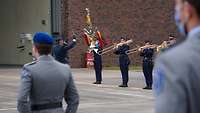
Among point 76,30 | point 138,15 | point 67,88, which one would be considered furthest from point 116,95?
point 138,15

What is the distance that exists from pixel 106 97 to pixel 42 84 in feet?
42.4

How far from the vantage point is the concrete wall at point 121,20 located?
34188 millimetres

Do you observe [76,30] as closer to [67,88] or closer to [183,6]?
[67,88]

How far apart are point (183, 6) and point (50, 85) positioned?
Answer: 2880mm

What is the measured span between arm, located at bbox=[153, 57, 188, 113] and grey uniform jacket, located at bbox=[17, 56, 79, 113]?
2.76 meters

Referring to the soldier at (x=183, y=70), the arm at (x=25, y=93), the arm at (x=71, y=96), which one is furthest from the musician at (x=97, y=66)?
the soldier at (x=183, y=70)

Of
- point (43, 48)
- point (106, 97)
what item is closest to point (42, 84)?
point (43, 48)

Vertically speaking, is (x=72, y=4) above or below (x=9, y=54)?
above

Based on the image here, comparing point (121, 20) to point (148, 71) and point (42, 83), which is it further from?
point (42, 83)

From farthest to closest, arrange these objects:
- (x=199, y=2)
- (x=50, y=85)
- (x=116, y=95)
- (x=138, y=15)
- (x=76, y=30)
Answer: (x=138, y=15) → (x=76, y=30) → (x=116, y=95) → (x=50, y=85) → (x=199, y=2)

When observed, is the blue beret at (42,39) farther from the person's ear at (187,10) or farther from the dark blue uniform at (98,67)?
the dark blue uniform at (98,67)

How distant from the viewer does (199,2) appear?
232 cm

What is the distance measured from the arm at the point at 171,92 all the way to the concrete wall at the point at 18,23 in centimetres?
3246

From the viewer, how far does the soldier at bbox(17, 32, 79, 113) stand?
501 centimetres
